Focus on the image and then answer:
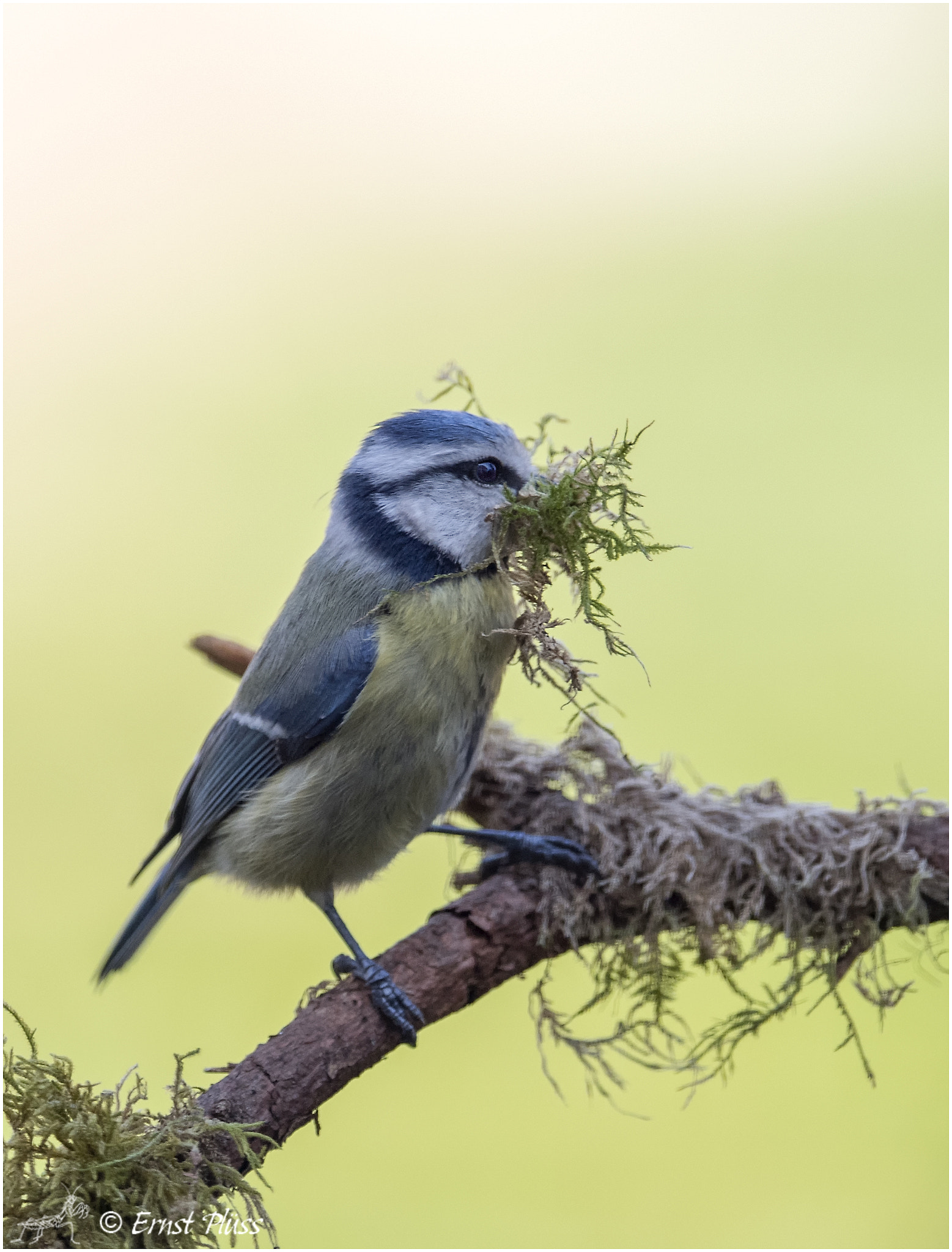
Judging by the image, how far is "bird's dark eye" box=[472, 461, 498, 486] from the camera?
1.25 metres

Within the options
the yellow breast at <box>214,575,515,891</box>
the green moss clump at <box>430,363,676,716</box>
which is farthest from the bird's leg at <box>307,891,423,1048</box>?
→ the green moss clump at <box>430,363,676,716</box>

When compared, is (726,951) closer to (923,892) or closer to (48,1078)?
(923,892)

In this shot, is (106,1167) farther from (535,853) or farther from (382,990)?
(535,853)

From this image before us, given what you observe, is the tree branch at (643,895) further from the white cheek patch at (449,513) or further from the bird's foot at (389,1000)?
the white cheek patch at (449,513)

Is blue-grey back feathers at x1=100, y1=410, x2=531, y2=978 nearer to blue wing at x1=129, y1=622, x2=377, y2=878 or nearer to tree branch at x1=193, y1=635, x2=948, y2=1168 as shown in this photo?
blue wing at x1=129, y1=622, x2=377, y2=878

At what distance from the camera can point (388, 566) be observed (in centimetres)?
129

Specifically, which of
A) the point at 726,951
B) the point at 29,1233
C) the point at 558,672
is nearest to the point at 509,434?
the point at 558,672

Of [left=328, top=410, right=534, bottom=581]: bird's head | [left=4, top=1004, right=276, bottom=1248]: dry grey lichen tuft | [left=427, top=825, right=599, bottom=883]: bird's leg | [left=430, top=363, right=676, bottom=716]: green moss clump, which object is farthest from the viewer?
[left=427, top=825, right=599, bottom=883]: bird's leg

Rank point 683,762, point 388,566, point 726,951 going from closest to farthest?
1. point 388,566
2. point 726,951
3. point 683,762

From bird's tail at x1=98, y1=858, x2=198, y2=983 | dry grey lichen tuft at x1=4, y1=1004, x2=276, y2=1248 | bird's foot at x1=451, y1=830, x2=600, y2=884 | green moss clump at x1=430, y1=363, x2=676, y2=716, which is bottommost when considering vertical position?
dry grey lichen tuft at x1=4, y1=1004, x2=276, y2=1248

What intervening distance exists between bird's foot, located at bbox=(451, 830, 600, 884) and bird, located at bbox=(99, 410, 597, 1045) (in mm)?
123

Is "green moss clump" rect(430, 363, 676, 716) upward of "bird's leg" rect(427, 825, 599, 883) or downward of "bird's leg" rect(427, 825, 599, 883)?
upward

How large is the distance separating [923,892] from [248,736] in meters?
0.93

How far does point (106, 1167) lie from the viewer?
929mm
